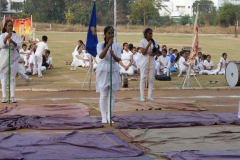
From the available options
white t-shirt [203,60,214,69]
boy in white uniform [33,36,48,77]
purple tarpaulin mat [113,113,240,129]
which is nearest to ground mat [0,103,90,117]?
purple tarpaulin mat [113,113,240,129]

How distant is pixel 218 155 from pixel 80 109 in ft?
13.4

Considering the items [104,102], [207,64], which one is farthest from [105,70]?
[207,64]

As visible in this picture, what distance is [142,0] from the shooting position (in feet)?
218

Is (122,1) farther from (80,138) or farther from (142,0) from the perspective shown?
(80,138)

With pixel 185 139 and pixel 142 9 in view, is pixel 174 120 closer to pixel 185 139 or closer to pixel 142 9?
pixel 185 139

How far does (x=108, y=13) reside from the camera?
6844cm

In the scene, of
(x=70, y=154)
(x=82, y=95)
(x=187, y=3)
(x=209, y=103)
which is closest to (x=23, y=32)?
(x=82, y=95)

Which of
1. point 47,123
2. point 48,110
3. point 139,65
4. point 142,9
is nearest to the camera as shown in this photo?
point 47,123

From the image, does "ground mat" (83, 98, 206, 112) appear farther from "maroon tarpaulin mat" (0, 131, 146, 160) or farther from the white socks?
"maroon tarpaulin mat" (0, 131, 146, 160)

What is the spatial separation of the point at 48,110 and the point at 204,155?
4.28m

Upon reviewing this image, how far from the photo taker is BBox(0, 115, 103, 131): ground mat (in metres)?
7.98

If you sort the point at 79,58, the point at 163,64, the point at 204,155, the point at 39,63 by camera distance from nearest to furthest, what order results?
the point at 204,155
the point at 39,63
the point at 163,64
the point at 79,58

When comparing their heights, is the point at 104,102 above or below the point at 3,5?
below

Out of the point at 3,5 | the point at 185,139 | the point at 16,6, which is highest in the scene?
the point at 16,6
